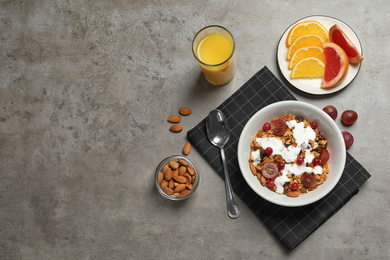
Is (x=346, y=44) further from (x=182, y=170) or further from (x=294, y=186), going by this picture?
(x=182, y=170)

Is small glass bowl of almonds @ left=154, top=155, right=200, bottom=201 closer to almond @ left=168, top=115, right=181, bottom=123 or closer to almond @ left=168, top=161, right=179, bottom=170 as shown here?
almond @ left=168, top=161, right=179, bottom=170

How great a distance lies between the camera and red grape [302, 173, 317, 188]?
4.96ft

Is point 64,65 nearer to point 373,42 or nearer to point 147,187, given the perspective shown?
point 147,187

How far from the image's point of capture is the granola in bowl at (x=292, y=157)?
5.05 feet

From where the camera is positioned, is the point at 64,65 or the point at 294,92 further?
the point at 64,65

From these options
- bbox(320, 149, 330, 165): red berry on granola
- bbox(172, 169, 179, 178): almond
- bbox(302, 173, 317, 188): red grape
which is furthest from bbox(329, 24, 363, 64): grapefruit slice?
bbox(172, 169, 179, 178): almond

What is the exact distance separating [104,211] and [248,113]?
32.6 inches

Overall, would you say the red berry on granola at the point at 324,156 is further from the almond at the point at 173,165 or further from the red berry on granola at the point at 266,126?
the almond at the point at 173,165

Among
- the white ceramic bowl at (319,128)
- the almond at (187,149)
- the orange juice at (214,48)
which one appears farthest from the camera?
the almond at (187,149)

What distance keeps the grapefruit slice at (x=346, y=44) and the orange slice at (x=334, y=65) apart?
28 mm

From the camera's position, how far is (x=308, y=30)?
5.53ft

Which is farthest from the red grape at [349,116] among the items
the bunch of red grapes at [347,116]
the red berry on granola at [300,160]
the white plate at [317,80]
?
the red berry on granola at [300,160]

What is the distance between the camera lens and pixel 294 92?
171 cm

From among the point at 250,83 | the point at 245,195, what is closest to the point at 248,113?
the point at 250,83
